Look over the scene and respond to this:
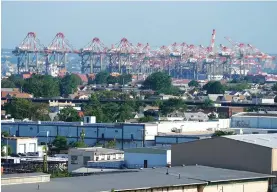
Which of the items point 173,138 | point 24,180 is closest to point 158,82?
point 173,138

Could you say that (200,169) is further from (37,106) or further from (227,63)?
(227,63)

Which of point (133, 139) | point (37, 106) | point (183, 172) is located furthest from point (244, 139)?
point (37, 106)

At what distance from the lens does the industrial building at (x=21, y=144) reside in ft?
53.8

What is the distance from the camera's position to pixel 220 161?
27.6 ft

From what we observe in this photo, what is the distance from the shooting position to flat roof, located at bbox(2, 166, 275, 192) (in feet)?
20.9

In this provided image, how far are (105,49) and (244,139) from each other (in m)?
62.8

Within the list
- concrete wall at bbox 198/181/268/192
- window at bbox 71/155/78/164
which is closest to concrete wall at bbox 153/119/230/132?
window at bbox 71/155/78/164

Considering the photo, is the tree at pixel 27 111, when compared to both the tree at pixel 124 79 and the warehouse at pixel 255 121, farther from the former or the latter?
the tree at pixel 124 79

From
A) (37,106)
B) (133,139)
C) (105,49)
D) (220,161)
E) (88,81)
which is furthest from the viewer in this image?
(105,49)

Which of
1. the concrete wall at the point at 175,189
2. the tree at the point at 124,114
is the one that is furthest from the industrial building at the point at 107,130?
the concrete wall at the point at 175,189

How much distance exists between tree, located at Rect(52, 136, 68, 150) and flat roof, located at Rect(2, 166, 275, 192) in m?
8.61

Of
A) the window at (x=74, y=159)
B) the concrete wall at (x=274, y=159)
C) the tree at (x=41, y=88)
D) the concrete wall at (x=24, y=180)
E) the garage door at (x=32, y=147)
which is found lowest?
the garage door at (x=32, y=147)

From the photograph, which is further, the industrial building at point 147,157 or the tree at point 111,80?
the tree at point 111,80

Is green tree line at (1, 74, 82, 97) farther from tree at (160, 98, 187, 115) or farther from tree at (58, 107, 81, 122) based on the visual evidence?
tree at (58, 107, 81, 122)
